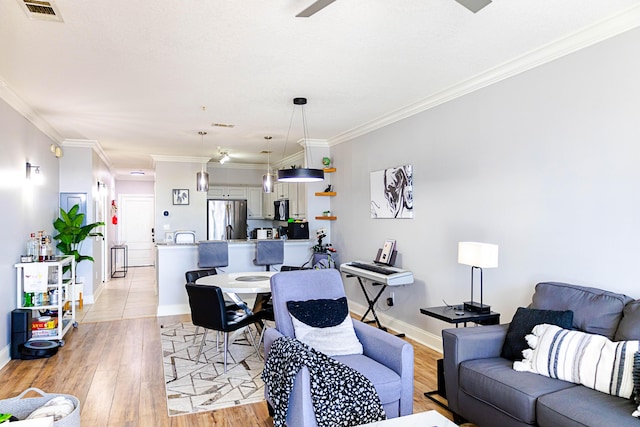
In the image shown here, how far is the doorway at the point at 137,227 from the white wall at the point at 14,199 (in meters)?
6.56

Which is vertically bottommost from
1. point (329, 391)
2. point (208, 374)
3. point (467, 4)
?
point (208, 374)

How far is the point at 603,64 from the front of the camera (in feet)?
8.99

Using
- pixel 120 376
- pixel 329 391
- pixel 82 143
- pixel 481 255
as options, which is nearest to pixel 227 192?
pixel 82 143

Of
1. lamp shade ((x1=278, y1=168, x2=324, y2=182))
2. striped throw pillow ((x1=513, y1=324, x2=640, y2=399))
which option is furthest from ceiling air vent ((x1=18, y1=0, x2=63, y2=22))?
striped throw pillow ((x1=513, y1=324, x2=640, y2=399))

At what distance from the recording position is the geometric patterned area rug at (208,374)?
3099mm

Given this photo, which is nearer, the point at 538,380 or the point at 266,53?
the point at 538,380

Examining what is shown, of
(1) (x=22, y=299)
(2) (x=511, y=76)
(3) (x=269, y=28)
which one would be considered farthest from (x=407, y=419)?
(1) (x=22, y=299)

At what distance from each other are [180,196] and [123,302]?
7.55 feet

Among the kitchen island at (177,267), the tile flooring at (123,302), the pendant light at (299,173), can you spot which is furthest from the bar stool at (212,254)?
the pendant light at (299,173)

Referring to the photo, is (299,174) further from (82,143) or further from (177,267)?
(82,143)

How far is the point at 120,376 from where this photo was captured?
3.60 meters

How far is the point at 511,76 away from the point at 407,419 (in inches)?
110

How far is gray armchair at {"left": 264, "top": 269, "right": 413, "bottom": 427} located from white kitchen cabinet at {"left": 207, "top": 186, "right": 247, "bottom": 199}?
22.1 feet

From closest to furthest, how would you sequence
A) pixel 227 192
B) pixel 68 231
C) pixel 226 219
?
pixel 68 231 → pixel 226 219 → pixel 227 192
